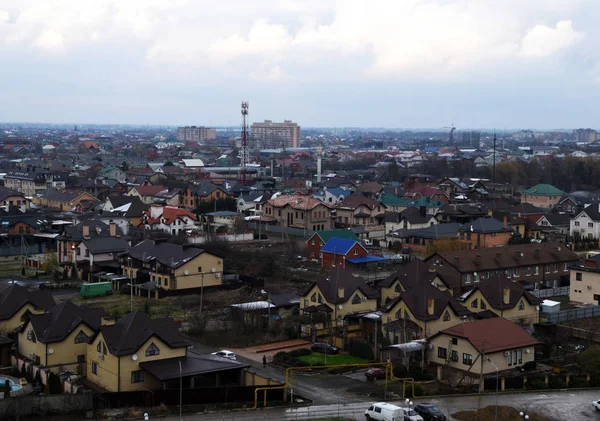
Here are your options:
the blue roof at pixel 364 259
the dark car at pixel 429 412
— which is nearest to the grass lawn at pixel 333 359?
the dark car at pixel 429 412

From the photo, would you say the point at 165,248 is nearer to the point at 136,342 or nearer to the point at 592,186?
the point at 136,342

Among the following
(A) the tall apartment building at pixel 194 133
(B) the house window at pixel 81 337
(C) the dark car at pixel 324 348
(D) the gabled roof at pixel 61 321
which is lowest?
(C) the dark car at pixel 324 348

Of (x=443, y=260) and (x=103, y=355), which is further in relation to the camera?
(x=443, y=260)

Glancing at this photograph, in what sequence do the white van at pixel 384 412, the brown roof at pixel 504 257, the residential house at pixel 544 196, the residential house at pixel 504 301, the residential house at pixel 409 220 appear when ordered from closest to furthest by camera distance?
the white van at pixel 384 412 < the residential house at pixel 504 301 < the brown roof at pixel 504 257 < the residential house at pixel 409 220 < the residential house at pixel 544 196

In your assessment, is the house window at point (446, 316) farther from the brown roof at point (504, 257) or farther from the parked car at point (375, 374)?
the brown roof at point (504, 257)

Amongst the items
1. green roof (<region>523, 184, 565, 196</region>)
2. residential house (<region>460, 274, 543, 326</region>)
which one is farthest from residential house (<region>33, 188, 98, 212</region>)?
residential house (<region>460, 274, 543, 326</region>)

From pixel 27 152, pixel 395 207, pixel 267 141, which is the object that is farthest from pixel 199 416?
pixel 267 141
